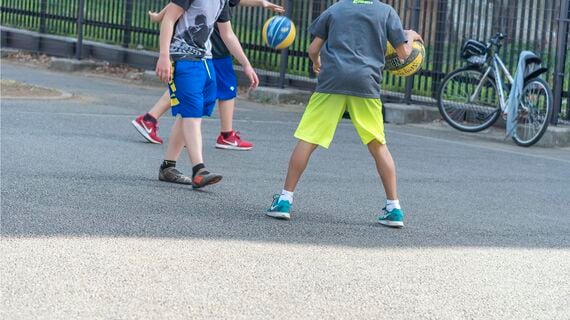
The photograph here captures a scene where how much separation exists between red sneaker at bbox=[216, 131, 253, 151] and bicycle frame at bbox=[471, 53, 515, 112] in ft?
13.1

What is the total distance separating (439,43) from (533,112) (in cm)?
233

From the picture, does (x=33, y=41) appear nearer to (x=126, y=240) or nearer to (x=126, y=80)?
(x=126, y=80)

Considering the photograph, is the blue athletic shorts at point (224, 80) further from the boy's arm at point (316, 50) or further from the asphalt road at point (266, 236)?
the boy's arm at point (316, 50)

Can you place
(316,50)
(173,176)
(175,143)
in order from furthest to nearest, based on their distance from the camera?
(175,143)
(173,176)
(316,50)

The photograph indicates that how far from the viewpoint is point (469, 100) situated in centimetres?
1473

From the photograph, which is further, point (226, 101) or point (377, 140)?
point (226, 101)

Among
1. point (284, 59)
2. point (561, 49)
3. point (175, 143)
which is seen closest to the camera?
point (175, 143)

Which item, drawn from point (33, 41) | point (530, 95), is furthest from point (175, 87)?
point (33, 41)

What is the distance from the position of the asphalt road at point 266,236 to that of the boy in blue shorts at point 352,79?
30 cm

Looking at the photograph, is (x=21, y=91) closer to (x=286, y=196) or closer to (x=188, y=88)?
(x=188, y=88)

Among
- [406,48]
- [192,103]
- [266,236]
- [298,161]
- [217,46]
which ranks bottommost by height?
[266,236]

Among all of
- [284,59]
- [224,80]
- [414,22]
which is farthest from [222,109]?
[284,59]

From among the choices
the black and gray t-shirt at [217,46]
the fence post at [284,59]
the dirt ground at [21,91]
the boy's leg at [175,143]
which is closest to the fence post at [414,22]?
the fence post at [284,59]

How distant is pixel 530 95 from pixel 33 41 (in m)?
10.8
